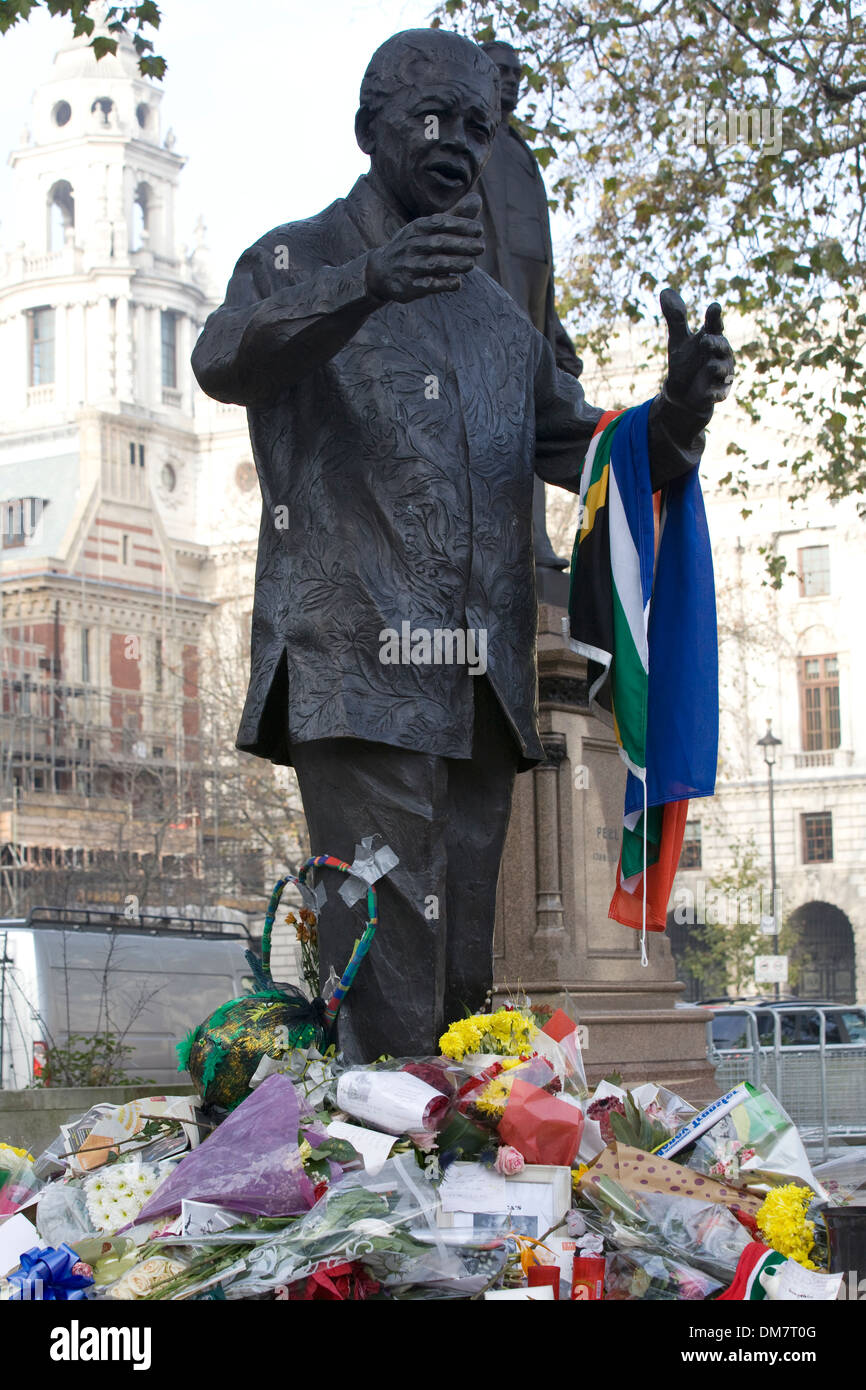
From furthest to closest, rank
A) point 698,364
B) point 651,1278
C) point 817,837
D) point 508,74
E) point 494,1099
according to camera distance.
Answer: point 817,837, point 508,74, point 698,364, point 494,1099, point 651,1278

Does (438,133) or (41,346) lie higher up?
(41,346)

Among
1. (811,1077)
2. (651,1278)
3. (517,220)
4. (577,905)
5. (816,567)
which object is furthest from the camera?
(816,567)

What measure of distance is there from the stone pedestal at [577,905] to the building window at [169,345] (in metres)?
85.4

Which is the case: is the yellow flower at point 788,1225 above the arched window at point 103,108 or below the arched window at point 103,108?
below

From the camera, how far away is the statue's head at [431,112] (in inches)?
137

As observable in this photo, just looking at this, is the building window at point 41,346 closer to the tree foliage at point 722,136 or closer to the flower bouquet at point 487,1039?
the tree foliage at point 722,136

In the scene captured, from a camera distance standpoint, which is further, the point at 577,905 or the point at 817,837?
the point at 817,837

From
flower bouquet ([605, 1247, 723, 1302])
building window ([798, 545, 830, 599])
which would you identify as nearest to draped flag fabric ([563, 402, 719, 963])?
flower bouquet ([605, 1247, 723, 1302])

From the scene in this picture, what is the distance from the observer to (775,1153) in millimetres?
3592

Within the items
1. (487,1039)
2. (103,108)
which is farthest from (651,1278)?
(103,108)

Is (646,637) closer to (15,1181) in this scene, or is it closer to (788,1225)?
(788,1225)

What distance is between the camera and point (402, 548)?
3443mm

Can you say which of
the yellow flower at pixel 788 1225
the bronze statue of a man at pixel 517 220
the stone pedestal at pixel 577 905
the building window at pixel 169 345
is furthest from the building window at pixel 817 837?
the yellow flower at pixel 788 1225

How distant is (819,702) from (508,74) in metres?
51.6
